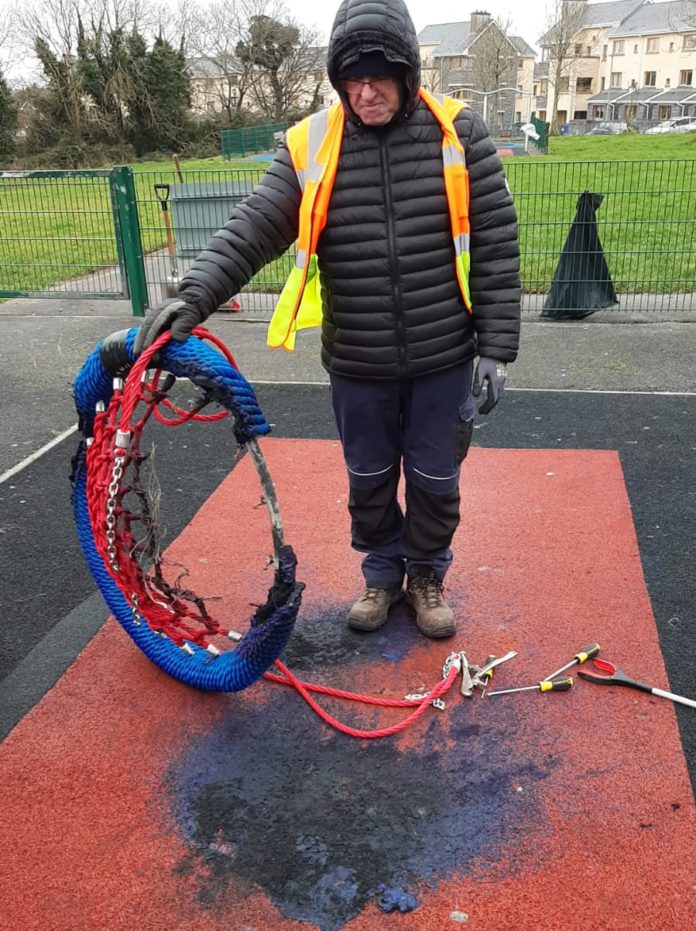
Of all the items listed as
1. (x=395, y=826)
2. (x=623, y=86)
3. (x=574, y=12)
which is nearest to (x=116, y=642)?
(x=395, y=826)

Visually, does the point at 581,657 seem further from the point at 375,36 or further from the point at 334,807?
the point at 375,36

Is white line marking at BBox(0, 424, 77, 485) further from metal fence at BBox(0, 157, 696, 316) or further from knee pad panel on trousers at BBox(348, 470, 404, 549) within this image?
metal fence at BBox(0, 157, 696, 316)

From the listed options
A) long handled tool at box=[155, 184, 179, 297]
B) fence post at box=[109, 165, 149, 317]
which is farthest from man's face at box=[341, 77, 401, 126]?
fence post at box=[109, 165, 149, 317]

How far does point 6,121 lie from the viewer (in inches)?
1324

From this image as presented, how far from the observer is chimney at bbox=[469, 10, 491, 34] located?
255 feet

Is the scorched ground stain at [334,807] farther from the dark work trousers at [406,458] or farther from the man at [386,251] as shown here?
the man at [386,251]

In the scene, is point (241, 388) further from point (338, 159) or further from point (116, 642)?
point (116, 642)

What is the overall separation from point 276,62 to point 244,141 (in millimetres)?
13923

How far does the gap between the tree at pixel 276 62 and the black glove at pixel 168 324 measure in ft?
156

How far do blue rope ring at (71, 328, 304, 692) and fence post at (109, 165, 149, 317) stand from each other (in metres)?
5.88

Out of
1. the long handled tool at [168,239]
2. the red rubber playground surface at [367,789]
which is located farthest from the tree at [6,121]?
the red rubber playground surface at [367,789]

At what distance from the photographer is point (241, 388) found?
2541 millimetres

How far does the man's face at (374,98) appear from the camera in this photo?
2621 mm

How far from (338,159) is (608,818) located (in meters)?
2.22
